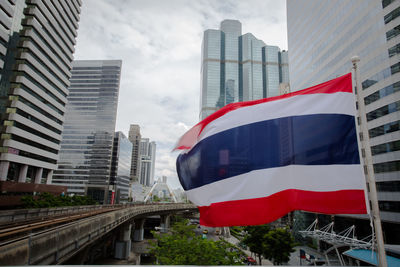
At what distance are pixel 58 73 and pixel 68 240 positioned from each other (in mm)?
75520

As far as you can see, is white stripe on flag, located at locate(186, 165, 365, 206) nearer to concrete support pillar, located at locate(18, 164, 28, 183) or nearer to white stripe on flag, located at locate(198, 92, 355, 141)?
white stripe on flag, located at locate(198, 92, 355, 141)

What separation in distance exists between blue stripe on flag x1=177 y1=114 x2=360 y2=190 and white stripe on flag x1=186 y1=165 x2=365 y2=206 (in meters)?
0.13

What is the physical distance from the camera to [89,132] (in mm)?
151125

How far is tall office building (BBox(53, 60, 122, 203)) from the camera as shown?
478 ft

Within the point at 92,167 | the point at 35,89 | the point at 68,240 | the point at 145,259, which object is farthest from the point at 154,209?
the point at 92,167

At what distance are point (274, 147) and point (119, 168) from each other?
163 metres

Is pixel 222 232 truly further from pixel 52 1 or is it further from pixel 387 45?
pixel 52 1

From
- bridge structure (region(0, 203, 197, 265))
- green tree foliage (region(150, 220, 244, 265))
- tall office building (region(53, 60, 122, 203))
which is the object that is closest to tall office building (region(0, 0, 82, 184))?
bridge structure (region(0, 203, 197, 265))

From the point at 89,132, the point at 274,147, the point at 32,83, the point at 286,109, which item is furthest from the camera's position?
the point at 89,132

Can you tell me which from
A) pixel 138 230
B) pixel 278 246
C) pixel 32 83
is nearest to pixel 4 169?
pixel 32 83

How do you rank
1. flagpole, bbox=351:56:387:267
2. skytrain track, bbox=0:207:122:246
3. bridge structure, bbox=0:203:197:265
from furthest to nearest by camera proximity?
skytrain track, bbox=0:207:122:246 → bridge structure, bbox=0:203:197:265 → flagpole, bbox=351:56:387:267

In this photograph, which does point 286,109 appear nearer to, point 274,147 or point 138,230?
point 274,147

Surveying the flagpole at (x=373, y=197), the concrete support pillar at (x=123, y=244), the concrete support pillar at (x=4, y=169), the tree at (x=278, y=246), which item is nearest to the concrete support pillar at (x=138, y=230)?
the concrete support pillar at (x=123, y=244)

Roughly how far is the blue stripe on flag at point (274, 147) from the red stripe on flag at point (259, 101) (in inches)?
17.8
